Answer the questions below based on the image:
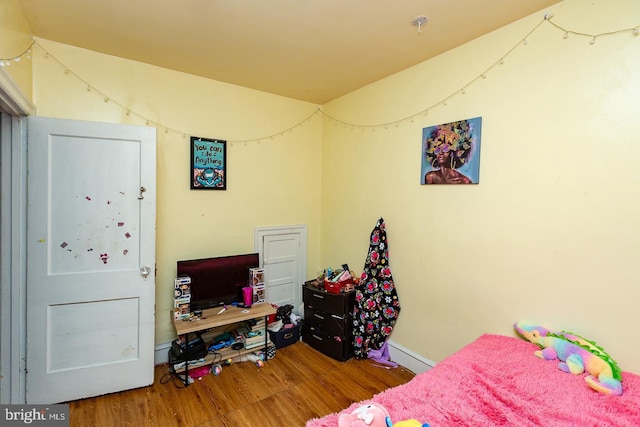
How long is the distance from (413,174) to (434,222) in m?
0.44

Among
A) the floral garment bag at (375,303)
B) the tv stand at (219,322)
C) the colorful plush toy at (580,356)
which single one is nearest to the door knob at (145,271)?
the tv stand at (219,322)

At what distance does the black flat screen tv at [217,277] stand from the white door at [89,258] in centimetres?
36

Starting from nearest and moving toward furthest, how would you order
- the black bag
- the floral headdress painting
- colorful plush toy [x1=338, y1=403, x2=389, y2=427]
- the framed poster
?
colorful plush toy [x1=338, y1=403, x2=389, y2=427] → the floral headdress painting → the black bag → the framed poster

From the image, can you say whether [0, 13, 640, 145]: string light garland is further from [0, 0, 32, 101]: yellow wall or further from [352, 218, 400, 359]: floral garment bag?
[352, 218, 400, 359]: floral garment bag

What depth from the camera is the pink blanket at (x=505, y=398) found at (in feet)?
4.07

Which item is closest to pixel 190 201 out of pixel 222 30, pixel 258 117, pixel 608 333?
pixel 258 117

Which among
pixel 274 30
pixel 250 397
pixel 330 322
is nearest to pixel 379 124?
pixel 274 30

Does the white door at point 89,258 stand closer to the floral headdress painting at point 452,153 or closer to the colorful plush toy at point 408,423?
the colorful plush toy at point 408,423

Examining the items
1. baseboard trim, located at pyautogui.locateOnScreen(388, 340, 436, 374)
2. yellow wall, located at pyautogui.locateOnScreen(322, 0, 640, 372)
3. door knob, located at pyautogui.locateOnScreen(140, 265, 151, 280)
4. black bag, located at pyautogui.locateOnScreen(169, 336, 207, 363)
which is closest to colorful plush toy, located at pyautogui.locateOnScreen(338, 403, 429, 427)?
yellow wall, located at pyautogui.locateOnScreen(322, 0, 640, 372)

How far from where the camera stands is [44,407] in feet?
6.60

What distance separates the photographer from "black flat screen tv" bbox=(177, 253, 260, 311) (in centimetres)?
269

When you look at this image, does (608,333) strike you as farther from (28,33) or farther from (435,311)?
(28,33)

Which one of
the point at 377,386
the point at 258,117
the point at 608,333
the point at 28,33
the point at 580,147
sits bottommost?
the point at 377,386

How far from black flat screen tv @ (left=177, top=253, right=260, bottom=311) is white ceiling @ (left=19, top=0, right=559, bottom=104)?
1.71 m
